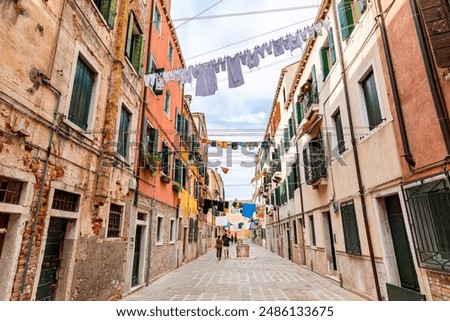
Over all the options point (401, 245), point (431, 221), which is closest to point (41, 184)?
point (431, 221)

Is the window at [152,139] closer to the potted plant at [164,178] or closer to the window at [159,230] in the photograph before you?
the potted plant at [164,178]

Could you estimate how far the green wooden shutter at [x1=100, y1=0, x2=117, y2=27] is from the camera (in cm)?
694

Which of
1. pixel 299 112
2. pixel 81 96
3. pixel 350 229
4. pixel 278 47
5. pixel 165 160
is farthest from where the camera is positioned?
pixel 299 112

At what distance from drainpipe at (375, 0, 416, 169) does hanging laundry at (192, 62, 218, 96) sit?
417 centimetres

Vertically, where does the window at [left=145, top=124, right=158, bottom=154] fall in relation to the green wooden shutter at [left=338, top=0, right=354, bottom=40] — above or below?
below

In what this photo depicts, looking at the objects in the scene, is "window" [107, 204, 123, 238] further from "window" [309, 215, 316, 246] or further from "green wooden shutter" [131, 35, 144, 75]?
"window" [309, 215, 316, 246]

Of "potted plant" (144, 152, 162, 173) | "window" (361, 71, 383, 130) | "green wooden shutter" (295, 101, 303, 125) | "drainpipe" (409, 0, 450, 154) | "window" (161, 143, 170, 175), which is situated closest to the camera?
"drainpipe" (409, 0, 450, 154)

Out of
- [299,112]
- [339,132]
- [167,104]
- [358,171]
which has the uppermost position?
[299,112]

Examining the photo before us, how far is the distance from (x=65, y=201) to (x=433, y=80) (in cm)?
709

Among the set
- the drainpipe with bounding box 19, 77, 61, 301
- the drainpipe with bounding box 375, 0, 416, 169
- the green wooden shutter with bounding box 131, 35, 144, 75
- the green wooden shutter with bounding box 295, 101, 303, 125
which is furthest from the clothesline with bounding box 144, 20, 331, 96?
the green wooden shutter with bounding box 295, 101, 303, 125

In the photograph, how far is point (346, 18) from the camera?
826 cm

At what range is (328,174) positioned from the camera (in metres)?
9.92

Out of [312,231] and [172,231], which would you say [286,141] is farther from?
[172,231]
